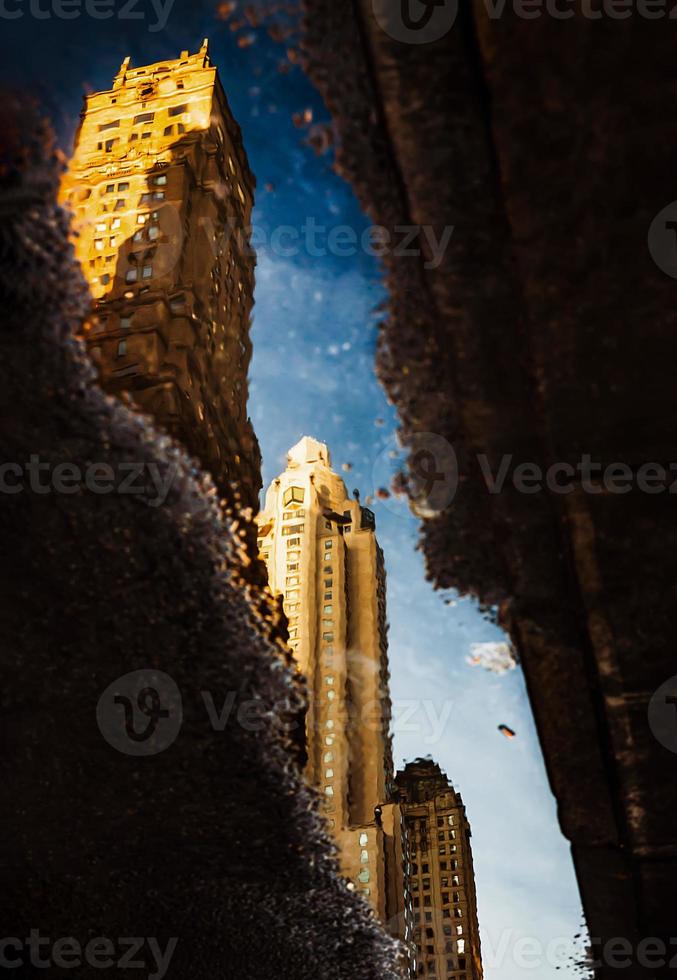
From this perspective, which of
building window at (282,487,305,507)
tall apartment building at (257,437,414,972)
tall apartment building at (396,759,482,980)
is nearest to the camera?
building window at (282,487,305,507)

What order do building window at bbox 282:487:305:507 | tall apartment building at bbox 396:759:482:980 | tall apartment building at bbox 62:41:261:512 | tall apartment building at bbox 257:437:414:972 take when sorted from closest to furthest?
tall apartment building at bbox 62:41:261:512 → building window at bbox 282:487:305:507 → tall apartment building at bbox 257:437:414:972 → tall apartment building at bbox 396:759:482:980

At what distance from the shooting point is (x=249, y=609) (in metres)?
7.96

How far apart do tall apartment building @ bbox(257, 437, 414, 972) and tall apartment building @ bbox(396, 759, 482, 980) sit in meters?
15.2

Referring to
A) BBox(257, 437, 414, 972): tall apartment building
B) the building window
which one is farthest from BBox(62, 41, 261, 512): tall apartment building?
BBox(257, 437, 414, 972): tall apartment building

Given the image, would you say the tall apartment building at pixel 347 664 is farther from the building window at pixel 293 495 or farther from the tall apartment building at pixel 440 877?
the tall apartment building at pixel 440 877

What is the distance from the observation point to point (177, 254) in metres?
8.59

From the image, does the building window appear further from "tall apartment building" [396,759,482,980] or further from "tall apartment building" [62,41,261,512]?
"tall apartment building" [396,759,482,980]

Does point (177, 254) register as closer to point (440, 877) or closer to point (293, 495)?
point (293, 495)

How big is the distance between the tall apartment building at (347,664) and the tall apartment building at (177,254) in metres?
23.3

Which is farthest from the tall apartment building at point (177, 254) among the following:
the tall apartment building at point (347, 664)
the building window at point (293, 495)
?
the tall apartment building at point (347, 664)

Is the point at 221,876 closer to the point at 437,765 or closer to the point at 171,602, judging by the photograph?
the point at 171,602

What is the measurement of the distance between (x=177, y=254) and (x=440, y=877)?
60051 millimetres

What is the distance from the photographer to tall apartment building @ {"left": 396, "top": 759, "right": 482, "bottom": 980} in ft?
179

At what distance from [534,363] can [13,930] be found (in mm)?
9228
